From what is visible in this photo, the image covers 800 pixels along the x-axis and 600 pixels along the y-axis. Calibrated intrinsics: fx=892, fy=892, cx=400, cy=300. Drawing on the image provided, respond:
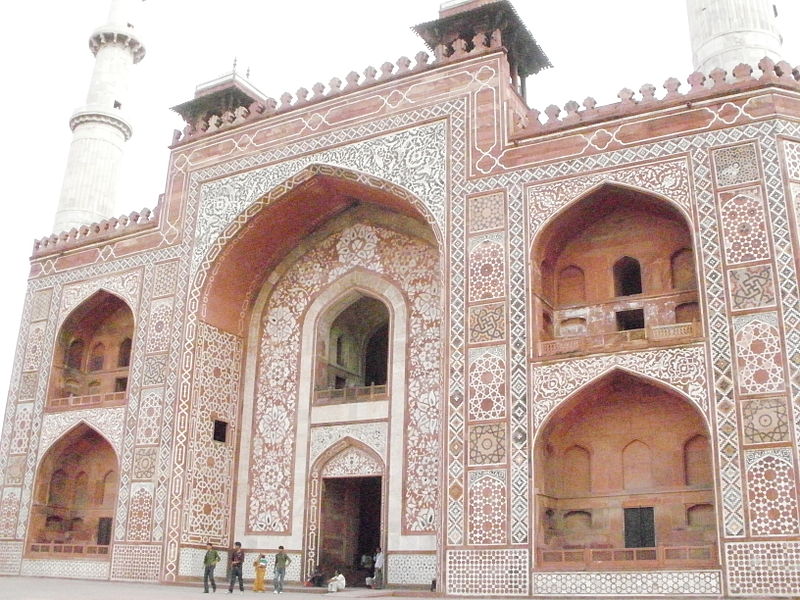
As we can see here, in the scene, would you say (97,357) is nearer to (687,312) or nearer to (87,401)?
(87,401)

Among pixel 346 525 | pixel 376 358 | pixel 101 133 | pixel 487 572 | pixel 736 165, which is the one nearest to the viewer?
pixel 487 572

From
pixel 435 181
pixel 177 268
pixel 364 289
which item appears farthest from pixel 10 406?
pixel 435 181

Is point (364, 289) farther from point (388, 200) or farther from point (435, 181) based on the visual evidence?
point (435, 181)

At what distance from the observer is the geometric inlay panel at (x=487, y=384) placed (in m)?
9.53

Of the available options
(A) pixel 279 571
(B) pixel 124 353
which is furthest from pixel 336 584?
(B) pixel 124 353

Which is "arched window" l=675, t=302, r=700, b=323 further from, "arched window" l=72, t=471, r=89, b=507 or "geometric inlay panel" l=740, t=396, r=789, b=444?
"arched window" l=72, t=471, r=89, b=507

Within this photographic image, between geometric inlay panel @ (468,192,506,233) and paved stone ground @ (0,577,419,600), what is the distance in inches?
164

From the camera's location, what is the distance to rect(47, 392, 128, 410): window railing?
501 inches

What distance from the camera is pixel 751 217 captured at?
8922mm

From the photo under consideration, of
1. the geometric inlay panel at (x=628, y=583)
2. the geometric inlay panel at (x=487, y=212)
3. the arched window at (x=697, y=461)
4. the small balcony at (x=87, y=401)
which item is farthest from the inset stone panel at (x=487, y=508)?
the small balcony at (x=87, y=401)

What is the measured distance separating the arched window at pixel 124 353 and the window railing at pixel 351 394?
11.8ft

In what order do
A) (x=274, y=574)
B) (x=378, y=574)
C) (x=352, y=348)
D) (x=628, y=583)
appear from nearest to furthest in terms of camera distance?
(x=628, y=583)
(x=378, y=574)
(x=274, y=574)
(x=352, y=348)

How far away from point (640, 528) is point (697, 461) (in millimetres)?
913

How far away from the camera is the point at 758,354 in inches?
332
